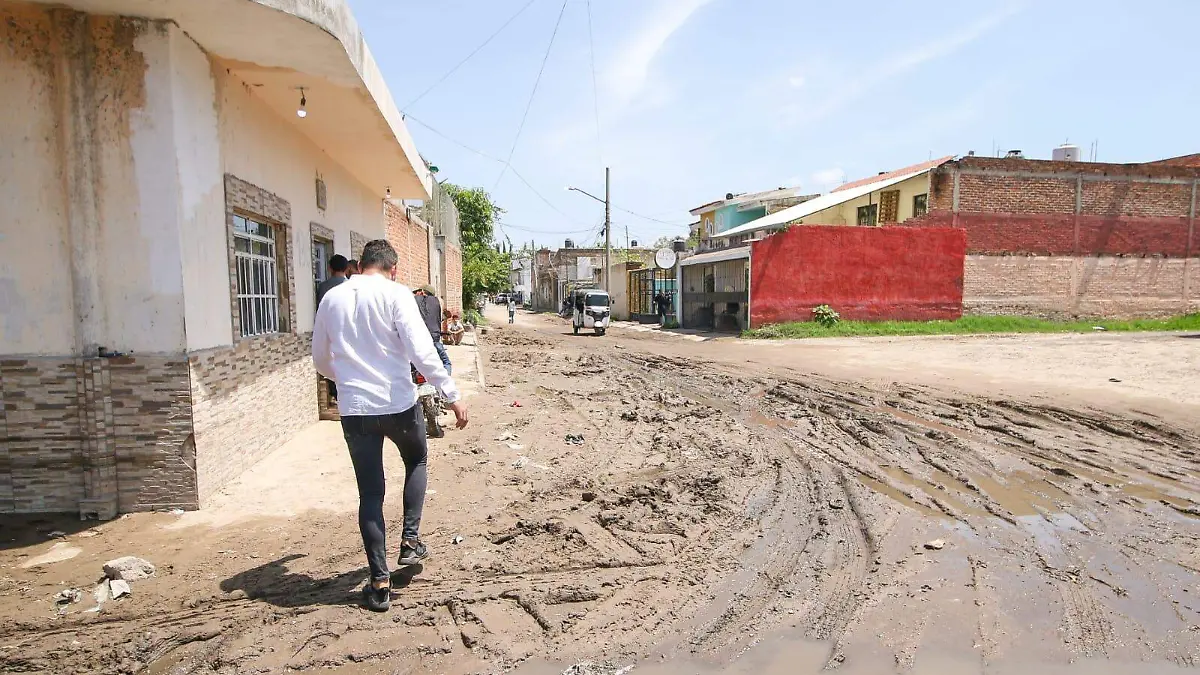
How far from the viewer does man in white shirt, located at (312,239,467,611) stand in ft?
10.4

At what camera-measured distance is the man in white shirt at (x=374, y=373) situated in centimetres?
318

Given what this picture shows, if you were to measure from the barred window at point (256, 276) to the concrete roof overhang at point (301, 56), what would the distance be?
1.24m

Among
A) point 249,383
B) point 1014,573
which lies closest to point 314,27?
point 249,383

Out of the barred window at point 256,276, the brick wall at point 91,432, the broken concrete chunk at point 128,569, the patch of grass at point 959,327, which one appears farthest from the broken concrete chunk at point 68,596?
the patch of grass at point 959,327

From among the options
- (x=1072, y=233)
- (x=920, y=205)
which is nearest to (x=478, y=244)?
(x=920, y=205)

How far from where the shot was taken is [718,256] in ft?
76.7

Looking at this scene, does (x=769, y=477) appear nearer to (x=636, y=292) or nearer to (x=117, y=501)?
(x=117, y=501)

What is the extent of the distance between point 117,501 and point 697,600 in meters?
3.98

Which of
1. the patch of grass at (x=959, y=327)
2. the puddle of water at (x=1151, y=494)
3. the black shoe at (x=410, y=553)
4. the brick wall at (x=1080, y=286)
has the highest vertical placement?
the brick wall at (x=1080, y=286)

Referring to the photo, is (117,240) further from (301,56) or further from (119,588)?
(119,588)

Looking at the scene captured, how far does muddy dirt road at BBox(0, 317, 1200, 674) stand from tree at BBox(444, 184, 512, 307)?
77.2ft

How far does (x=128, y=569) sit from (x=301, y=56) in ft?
12.3

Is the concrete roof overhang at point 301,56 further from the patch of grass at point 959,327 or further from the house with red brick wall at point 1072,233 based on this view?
the house with red brick wall at point 1072,233

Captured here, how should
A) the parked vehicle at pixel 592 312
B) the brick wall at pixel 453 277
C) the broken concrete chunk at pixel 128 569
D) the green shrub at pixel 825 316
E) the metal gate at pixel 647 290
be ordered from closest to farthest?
the broken concrete chunk at pixel 128 569
the green shrub at pixel 825 316
the brick wall at pixel 453 277
the parked vehicle at pixel 592 312
the metal gate at pixel 647 290
